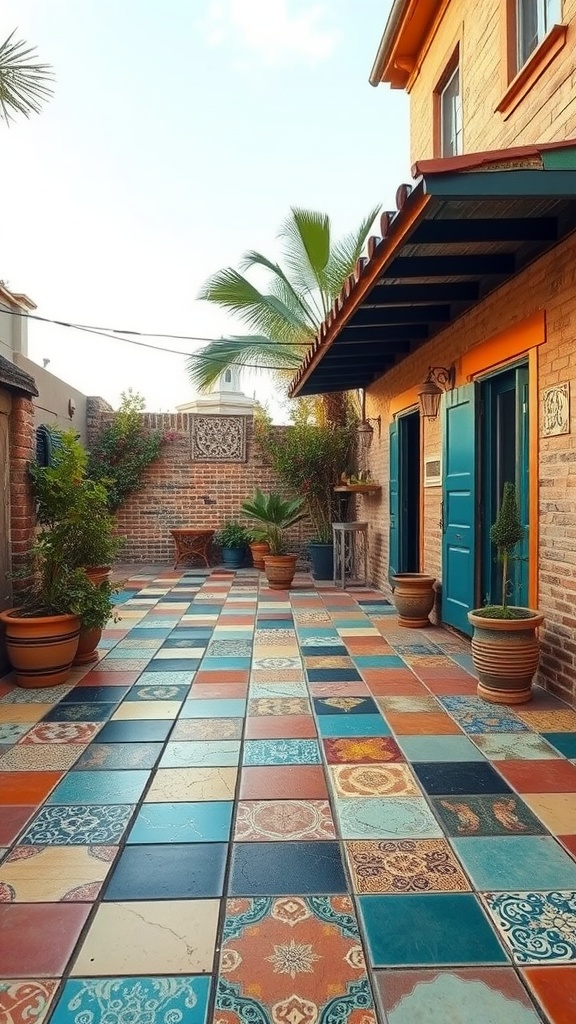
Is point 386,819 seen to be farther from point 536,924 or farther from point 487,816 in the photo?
point 536,924

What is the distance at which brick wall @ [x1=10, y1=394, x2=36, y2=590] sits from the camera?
4285 millimetres

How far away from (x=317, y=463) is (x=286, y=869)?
7992mm

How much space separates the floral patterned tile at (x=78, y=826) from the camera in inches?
84.6

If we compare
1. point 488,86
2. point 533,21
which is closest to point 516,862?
point 533,21

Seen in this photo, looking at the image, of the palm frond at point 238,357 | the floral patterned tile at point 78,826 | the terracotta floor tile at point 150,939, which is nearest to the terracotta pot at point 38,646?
the floral patterned tile at point 78,826

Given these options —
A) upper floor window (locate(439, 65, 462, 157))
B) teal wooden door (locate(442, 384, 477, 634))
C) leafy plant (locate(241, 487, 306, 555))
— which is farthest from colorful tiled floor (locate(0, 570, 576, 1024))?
upper floor window (locate(439, 65, 462, 157))

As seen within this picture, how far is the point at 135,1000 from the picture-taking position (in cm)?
145

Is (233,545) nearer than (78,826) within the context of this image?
No

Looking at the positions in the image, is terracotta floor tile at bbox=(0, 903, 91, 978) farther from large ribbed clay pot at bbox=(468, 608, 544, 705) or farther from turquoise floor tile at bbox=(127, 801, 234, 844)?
large ribbed clay pot at bbox=(468, 608, 544, 705)

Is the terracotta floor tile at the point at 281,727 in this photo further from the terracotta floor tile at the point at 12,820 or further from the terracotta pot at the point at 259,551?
the terracotta pot at the point at 259,551

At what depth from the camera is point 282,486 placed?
34.8 feet

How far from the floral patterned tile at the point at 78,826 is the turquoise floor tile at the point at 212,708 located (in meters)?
1.01

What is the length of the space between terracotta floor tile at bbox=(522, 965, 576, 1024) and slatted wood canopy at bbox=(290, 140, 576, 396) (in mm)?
2596

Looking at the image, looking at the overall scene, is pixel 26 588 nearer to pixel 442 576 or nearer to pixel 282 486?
pixel 442 576
